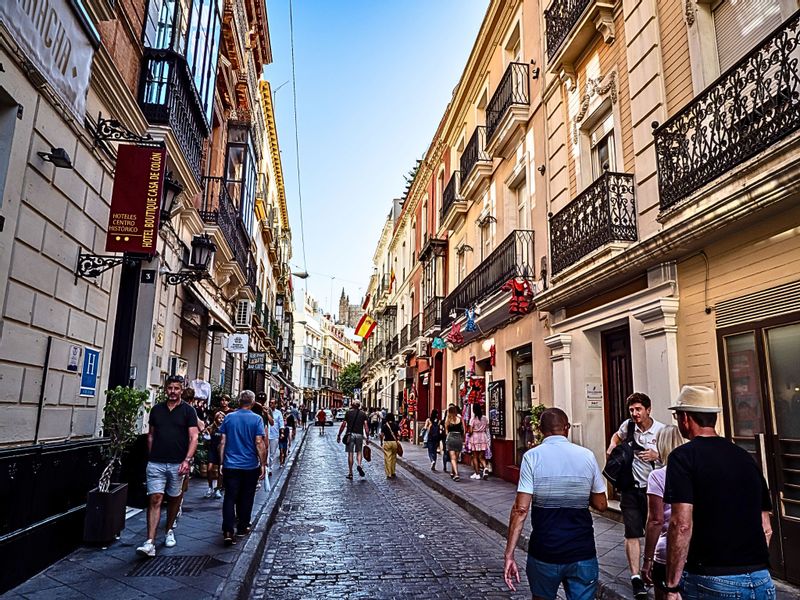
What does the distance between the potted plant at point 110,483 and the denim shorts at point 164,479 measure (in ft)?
1.32

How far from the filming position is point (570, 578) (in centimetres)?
328

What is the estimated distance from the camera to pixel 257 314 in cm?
2491

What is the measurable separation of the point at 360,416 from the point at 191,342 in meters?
4.56

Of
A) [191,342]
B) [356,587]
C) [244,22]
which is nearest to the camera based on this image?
[356,587]

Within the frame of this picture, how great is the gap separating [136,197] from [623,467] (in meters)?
6.33

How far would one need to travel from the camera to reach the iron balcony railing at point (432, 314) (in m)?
20.5

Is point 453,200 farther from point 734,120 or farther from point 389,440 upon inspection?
point 734,120

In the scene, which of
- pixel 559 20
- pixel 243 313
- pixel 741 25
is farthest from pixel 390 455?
pixel 741 25

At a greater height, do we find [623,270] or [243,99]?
[243,99]

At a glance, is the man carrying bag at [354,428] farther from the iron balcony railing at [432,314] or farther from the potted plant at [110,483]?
the potted plant at [110,483]

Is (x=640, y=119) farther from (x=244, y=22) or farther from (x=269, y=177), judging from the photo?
(x=269, y=177)

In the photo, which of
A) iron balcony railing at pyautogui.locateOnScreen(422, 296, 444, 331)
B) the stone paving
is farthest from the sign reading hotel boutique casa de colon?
iron balcony railing at pyautogui.locateOnScreen(422, 296, 444, 331)

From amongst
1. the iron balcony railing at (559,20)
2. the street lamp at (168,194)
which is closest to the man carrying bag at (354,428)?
the street lamp at (168,194)

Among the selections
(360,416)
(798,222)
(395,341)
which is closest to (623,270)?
(798,222)
